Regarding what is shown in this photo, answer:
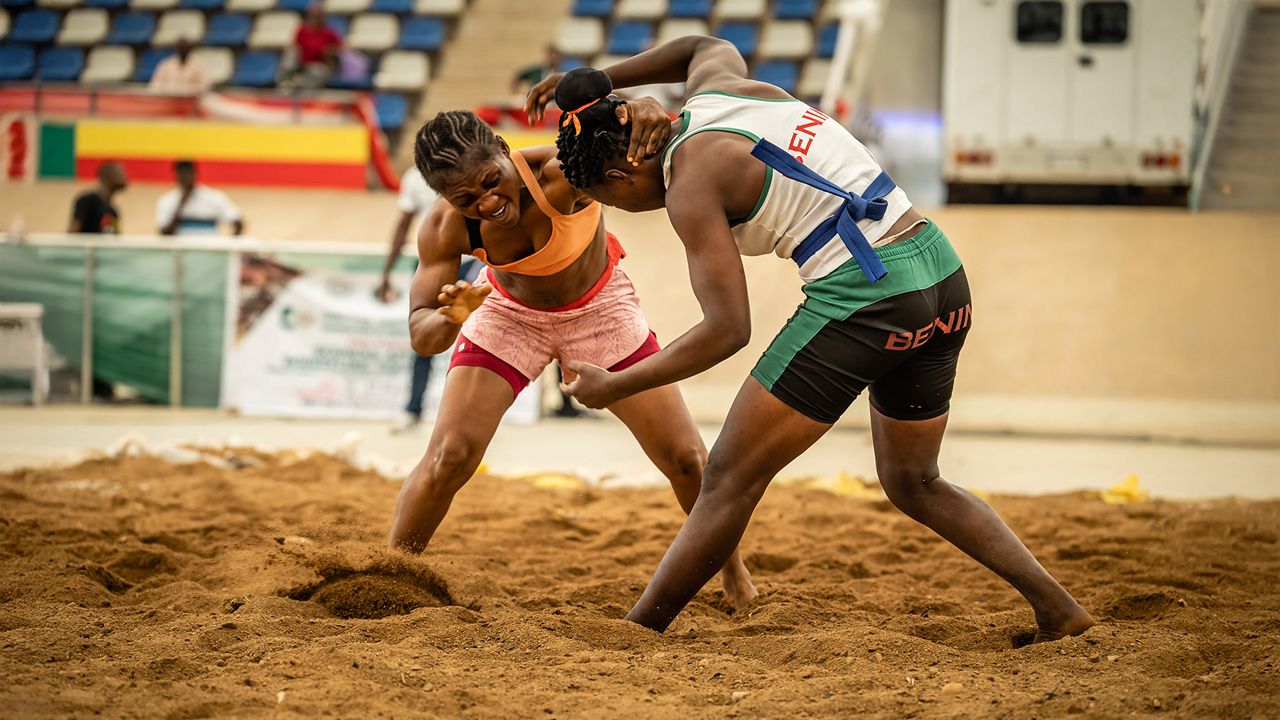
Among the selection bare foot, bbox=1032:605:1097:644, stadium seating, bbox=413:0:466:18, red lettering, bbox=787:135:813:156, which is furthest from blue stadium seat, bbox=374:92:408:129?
bare foot, bbox=1032:605:1097:644

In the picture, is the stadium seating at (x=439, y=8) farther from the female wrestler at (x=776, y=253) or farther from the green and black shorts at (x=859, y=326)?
the green and black shorts at (x=859, y=326)

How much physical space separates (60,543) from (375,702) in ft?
8.21

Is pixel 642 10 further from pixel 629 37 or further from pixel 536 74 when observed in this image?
pixel 536 74

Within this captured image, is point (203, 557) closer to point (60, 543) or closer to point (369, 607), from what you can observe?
point (60, 543)

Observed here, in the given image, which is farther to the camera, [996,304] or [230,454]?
[996,304]

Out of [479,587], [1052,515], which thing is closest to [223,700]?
[479,587]

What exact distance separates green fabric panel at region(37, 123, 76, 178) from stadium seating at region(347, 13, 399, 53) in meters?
4.84

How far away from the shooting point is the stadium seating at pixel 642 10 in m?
18.8

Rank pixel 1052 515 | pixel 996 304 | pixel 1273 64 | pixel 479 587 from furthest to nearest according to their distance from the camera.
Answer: pixel 1273 64 → pixel 996 304 → pixel 1052 515 → pixel 479 587

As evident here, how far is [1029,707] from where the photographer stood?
2.78 metres

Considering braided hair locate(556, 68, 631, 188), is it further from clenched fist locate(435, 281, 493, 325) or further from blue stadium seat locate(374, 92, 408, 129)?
blue stadium seat locate(374, 92, 408, 129)

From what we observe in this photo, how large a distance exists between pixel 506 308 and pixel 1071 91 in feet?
34.0

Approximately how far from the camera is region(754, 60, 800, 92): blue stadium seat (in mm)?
16922

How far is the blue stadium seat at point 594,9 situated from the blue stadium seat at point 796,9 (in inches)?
109
